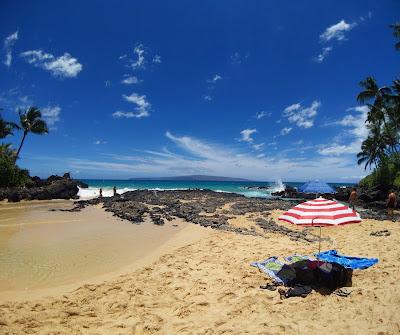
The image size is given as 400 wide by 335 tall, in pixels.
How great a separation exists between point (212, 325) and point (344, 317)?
279 cm

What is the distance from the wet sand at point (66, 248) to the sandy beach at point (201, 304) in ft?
2.28

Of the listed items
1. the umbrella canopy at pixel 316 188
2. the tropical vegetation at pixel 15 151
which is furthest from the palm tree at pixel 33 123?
the umbrella canopy at pixel 316 188

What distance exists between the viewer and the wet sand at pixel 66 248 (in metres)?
9.42

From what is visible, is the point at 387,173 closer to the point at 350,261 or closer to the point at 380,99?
the point at 380,99

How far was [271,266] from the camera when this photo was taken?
9758 mm

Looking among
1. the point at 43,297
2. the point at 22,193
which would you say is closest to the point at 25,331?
the point at 43,297

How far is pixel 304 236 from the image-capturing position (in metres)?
15.4

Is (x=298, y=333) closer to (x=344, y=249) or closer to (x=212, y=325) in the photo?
(x=212, y=325)

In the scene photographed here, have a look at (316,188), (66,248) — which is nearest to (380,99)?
(316,188)

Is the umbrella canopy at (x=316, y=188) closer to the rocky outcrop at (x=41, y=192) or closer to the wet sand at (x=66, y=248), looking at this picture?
the wet sand at (x=66, y=248)

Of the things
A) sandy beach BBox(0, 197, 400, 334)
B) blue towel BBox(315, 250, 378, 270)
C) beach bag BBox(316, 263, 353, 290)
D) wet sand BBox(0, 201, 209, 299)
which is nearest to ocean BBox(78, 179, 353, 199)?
wet sand BBox(0, 201, 209, 299)

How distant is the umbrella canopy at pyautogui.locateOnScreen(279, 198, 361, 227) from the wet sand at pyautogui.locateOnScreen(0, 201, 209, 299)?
6.53 metres

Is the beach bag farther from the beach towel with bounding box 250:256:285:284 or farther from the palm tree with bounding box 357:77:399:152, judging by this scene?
the palm tree with bounding box 357:77:399:152

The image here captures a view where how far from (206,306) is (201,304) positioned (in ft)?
0.57
